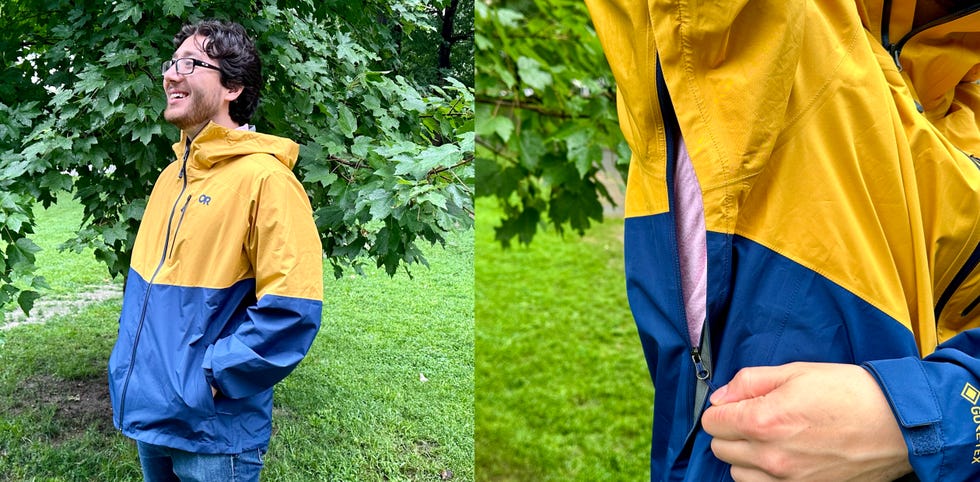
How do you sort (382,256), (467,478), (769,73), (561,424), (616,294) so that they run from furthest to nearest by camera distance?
1. (616,294)
2. (561,424)
3. (467,478)
4. (382,256)
5. (769,73)

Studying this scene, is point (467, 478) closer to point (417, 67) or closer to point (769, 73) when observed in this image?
point (417, 67)

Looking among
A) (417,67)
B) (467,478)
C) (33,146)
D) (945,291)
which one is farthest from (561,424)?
(945,291)

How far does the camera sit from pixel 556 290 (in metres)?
4.76

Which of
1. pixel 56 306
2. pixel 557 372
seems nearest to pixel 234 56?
pixel 56 306

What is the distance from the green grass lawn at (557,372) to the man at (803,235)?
7.04 ft

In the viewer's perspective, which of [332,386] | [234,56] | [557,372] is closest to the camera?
[234,56]

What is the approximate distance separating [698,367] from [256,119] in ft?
6.07

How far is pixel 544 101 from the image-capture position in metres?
1.85

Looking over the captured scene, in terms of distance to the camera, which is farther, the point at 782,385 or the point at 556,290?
the point at 556,290

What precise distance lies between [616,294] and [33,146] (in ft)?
11.7

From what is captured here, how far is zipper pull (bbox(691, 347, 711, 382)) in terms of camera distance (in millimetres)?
615

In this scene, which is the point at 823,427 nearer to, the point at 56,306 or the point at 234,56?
the point at 234,56

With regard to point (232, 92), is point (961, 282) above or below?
below

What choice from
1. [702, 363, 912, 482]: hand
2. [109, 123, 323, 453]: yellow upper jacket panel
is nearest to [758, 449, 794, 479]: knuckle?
[702, 363, 912, 482]: hand
